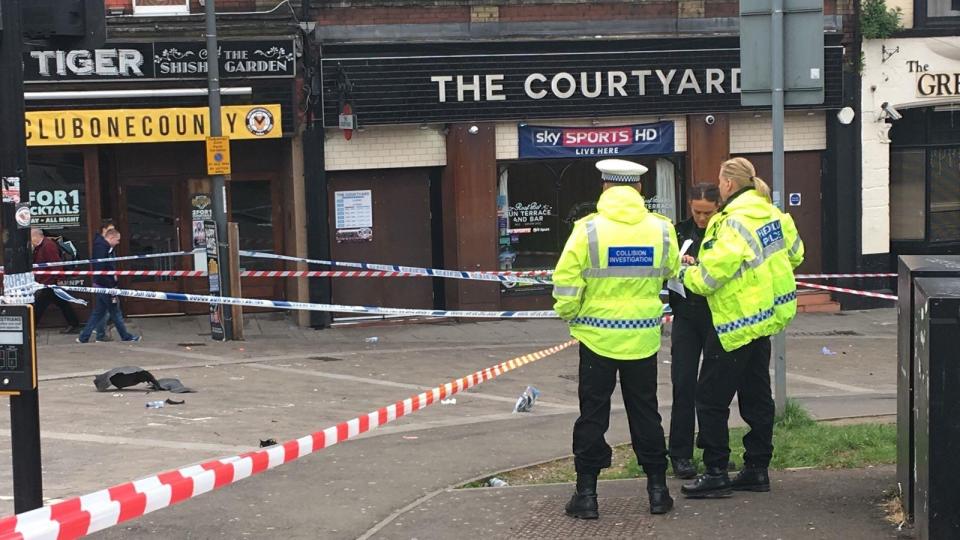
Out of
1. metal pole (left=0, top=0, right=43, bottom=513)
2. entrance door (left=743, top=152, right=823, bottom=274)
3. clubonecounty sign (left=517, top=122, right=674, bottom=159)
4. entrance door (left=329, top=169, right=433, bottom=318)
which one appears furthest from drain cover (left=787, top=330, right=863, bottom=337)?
metal pole (left=0, top=0, right=43, bottom=513)

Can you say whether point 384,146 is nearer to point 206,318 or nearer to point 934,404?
point 206,318

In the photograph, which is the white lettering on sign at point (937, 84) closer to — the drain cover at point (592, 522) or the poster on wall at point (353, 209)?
the poster on wall at point (353, 209)

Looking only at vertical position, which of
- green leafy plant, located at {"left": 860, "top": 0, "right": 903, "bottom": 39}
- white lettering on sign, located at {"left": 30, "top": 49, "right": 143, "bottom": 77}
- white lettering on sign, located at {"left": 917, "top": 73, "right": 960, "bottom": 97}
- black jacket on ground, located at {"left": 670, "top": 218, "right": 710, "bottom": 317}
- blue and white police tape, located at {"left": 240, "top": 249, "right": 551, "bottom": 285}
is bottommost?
blue and white police tape, located at {"left": 240, "top": 249, "right": 551, "bottom": 285}

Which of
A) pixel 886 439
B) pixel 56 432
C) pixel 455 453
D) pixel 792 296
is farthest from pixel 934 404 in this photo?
pixel 56 432

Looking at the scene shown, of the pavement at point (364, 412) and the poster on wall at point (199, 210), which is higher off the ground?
the poster on wall at point (199, 210)

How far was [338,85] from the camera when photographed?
1756 centimetres

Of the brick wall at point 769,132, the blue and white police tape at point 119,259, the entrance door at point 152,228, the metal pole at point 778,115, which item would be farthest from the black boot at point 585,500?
the brick wall at point 769,132

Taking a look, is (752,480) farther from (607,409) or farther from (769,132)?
(769,132)

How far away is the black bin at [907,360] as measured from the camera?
5.84m

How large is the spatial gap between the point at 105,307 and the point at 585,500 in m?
10.5

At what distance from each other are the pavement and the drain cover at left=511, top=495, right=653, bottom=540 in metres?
0.02

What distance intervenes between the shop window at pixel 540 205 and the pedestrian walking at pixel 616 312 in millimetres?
12117

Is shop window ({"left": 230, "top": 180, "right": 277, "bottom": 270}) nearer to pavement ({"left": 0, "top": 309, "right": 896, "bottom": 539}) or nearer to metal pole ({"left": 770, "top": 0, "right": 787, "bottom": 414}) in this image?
pavement ({"left": 0, "top": 309, "right": 896, "bottom": 539})

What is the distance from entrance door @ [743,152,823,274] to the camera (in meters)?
19.5
